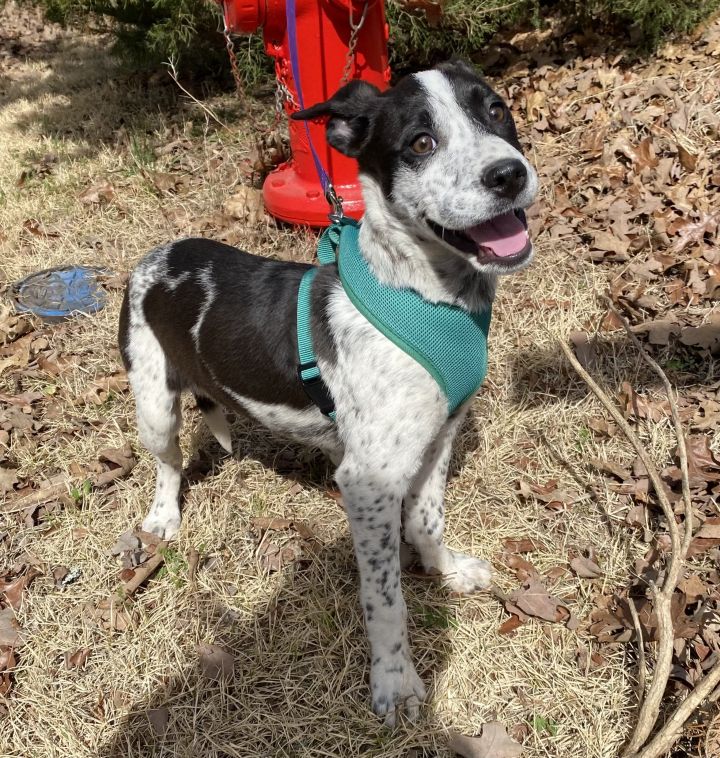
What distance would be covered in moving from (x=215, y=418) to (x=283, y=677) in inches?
52.1

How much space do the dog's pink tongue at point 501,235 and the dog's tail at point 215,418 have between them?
1715 millimetres

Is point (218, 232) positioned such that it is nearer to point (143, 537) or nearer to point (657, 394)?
point (143, 537)

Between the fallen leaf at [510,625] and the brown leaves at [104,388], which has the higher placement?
the brown leaves at [104,388]

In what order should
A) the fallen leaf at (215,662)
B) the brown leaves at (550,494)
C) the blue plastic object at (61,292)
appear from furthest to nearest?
the blue plastic object at (61,292) < the brown leaves at (550,494) < the fallen leaf at (215,662)

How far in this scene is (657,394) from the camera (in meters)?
3.72

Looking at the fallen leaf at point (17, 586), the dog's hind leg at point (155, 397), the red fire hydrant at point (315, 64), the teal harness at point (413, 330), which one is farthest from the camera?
the red fire hydrant at point (315, 64)

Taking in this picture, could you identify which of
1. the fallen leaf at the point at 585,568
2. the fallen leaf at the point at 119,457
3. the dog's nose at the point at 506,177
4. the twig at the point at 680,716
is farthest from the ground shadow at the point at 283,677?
the dog's nose at the point at 506,177

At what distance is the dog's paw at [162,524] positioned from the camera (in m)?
3.45

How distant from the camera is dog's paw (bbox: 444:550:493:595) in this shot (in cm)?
308

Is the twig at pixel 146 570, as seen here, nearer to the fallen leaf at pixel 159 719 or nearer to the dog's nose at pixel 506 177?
the fallen leaf at pixel 159 719

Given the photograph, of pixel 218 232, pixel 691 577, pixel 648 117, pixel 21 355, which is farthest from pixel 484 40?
pixel 691 577

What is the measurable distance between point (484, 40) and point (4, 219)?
16.4 feet

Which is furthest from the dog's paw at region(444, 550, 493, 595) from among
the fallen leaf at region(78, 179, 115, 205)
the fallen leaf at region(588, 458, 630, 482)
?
the fallen leaf at region(78, 179, 115, 205)

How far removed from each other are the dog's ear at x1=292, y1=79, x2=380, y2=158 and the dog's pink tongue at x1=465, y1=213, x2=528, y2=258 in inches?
24.9
